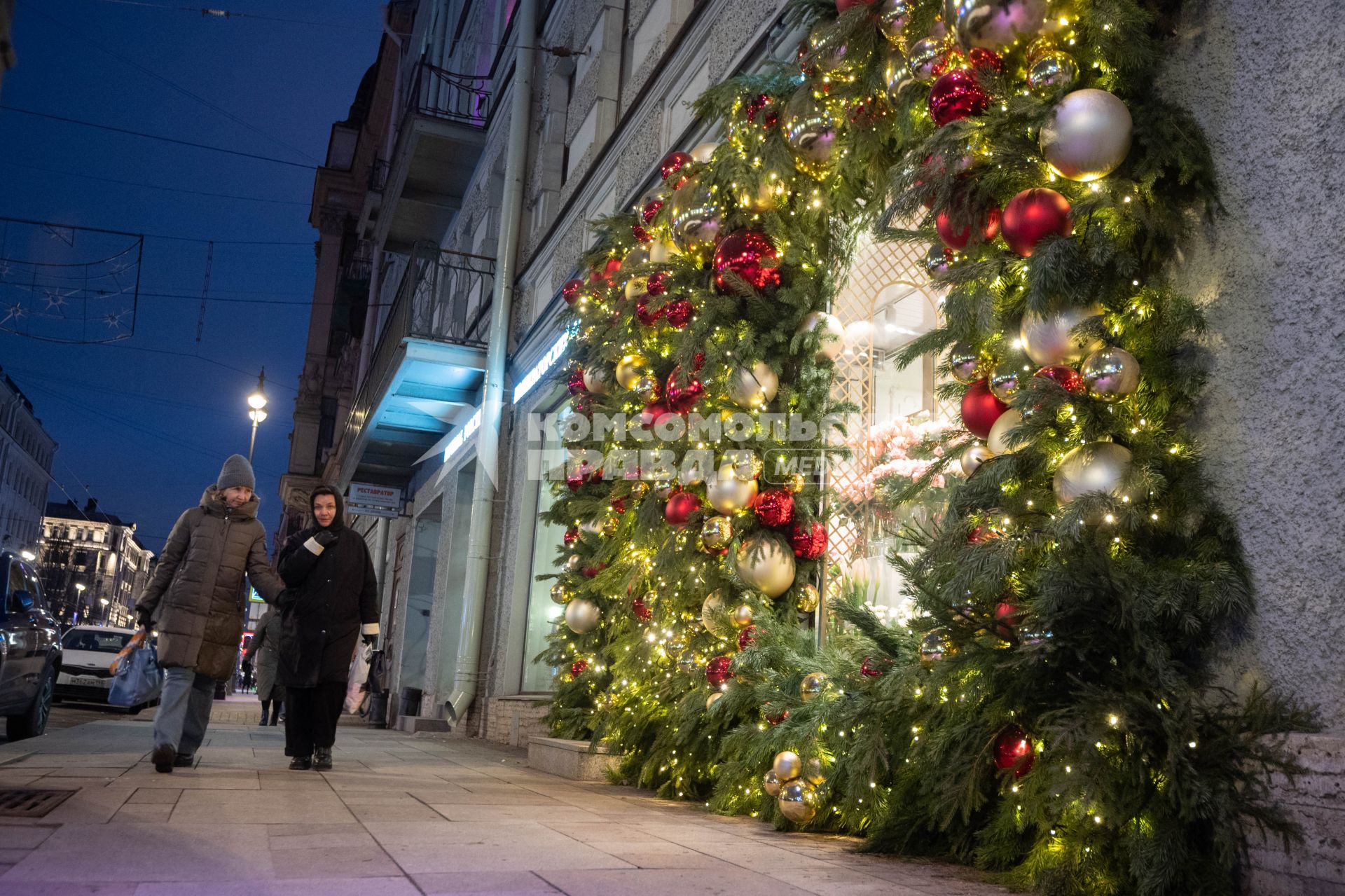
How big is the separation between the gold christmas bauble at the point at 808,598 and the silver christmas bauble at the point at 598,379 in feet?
7.73

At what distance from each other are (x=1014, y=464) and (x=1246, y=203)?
1.01 meters

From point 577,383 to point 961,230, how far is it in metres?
4.28

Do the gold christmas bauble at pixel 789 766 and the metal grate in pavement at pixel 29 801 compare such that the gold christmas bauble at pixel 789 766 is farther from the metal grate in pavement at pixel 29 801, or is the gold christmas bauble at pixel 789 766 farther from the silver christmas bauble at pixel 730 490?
the metal grate in pavement at pixel 29 801

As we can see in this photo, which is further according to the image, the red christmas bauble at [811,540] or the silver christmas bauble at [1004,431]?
the red christmas bauble at [811,540]

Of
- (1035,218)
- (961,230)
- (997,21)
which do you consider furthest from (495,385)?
(1035,218)

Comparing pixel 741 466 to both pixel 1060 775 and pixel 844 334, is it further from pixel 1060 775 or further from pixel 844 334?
pixel 1060 775

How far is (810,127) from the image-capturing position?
17.4 feet

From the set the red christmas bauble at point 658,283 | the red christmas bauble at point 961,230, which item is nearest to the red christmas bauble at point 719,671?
the red christmas bauble at point 658,283

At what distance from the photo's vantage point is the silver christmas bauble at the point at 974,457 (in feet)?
12.5

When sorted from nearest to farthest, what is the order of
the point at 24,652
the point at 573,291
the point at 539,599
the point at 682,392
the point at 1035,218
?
the point at 1035,218, the point at 682,392, the point at 573,291, the point at 24,652, the point at 539,599

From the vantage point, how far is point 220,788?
510 cm

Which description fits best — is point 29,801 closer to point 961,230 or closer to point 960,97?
point 961,230

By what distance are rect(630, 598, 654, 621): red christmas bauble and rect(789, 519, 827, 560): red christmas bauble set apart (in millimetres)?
1138

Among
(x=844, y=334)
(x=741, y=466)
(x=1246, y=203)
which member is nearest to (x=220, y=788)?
(x=741, y=466)
